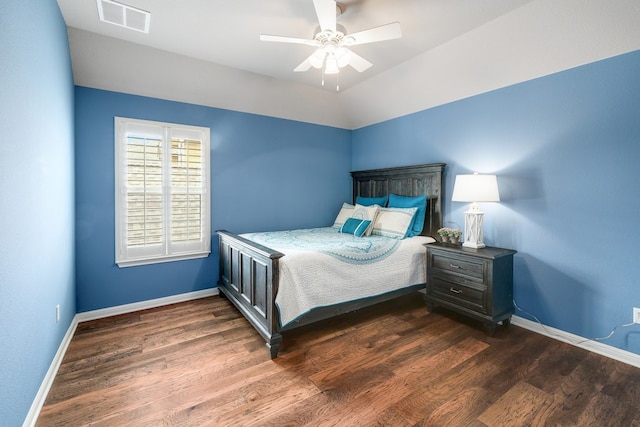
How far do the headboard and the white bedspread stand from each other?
31cm

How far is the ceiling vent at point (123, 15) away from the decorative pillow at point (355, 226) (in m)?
2.86

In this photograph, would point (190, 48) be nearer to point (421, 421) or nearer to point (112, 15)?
point (112, 15)

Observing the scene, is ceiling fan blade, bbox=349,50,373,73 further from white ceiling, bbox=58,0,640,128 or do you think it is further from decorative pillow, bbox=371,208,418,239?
decorative pillow, bbox=371,208,418,239

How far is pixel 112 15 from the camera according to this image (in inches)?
93.7

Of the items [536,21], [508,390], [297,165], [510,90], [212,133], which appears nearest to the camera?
[508,390]

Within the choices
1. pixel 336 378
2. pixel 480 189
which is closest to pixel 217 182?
pixel 336 378

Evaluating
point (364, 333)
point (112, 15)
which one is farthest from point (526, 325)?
point (112, 15)

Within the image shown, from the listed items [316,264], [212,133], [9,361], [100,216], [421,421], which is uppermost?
[212,133]

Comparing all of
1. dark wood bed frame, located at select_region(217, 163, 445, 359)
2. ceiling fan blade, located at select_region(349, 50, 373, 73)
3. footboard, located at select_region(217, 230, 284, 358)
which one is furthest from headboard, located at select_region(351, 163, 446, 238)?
footboard, located at select_region(217, 230, 284, 358)

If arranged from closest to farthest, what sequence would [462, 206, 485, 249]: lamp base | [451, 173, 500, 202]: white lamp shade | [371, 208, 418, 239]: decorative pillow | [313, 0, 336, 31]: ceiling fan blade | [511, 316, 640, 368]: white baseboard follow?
[313, 0, 336, 31]: ceiling fan blade < [511, 316, 640, 368]: white baseboard < [451, 173, 500, 202]: white lamp shade < [462, 206, 485, 249]: lamp base < [371, 208, 418, 239]: decorative pillow

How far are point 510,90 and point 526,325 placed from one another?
91.5 inches

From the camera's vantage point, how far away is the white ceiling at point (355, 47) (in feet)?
7.42

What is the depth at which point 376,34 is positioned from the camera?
212cm

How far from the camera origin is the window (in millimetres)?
3154
